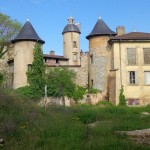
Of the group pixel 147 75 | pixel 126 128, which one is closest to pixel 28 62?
pixel 147 75

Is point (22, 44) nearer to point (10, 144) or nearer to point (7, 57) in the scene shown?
point (7, 57)

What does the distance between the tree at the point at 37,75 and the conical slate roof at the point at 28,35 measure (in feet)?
6.87

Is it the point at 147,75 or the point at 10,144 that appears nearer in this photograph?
the point at 10,144

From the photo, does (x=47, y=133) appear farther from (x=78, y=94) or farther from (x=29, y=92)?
(x=78, y=94)

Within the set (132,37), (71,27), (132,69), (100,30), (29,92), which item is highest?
(71,27)

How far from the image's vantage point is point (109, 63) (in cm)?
4416

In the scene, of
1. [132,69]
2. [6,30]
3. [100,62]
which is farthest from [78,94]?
[6,30]

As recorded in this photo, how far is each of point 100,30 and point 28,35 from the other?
9756 mm

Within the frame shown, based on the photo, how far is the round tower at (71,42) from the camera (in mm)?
60844

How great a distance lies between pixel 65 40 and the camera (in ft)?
202

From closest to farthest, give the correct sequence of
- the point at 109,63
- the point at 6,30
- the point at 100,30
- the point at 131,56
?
the point at 131,56
the point at 109,63
the point at 100,30
the point at 6,30

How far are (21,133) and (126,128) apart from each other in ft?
15.6

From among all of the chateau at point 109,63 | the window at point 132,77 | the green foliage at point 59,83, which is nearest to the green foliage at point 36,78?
the green foliage at point 59,83

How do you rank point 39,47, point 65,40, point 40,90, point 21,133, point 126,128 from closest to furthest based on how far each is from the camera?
point 21,133, point 126,128, point 40,90, point 39,47, point 65,40
